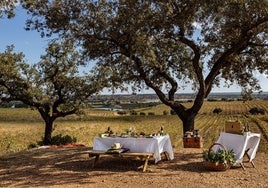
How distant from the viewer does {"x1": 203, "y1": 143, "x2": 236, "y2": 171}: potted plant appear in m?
12.6

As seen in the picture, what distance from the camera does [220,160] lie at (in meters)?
12.6

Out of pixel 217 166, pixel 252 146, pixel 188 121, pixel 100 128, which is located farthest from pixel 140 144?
pixel 100 128

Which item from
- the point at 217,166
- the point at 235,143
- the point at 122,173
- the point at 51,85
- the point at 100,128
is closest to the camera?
the point at 217,166

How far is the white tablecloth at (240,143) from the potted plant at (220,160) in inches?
11.0

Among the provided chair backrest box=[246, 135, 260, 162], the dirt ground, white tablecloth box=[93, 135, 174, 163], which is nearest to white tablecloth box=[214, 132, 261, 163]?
chair backrest box=[246, 135, 260, 162]

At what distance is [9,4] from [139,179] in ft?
21.4

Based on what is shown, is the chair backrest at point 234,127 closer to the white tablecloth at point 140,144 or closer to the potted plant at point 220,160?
the potted plant at point 220,160

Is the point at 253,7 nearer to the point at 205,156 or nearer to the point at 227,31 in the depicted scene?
the point at 227,31

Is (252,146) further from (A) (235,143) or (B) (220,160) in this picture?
(B) (220,160)

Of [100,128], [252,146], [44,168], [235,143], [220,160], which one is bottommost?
[100,128]

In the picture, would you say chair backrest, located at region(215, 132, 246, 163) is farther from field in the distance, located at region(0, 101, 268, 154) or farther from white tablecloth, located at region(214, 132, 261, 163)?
field in the distance, located at region(0, 101, 268, 154)

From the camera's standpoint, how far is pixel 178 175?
12219mm

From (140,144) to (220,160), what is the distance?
2711mm

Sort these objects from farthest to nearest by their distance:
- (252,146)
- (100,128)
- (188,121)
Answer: (100,128) < (188,121) < (252,146)
